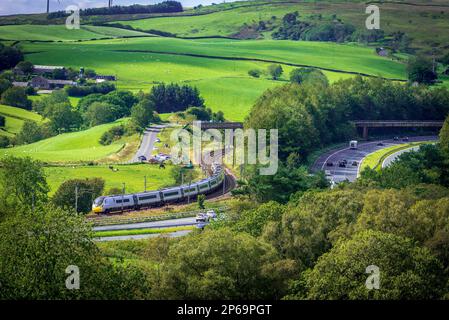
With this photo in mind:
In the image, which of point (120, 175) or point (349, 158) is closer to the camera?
point (120, 175)

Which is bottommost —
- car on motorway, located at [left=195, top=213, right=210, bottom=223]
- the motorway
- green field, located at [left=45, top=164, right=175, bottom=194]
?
the motorway

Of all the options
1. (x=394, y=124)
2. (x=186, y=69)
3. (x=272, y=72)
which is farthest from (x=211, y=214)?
(x=272, y=72)

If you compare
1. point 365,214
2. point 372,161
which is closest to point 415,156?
point 372,161

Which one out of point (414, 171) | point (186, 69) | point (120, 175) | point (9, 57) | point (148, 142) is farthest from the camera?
point (186, 69)

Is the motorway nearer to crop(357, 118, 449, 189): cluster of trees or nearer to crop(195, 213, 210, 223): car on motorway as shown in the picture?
crop(357, 118, 449, 189): cluster of trees

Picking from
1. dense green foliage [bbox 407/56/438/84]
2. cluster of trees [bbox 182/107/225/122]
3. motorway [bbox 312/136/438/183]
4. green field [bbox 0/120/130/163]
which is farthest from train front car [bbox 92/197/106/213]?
dense green foliage [bbox 407/56/438/84]

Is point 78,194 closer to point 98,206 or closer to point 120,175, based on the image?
point 98,206
